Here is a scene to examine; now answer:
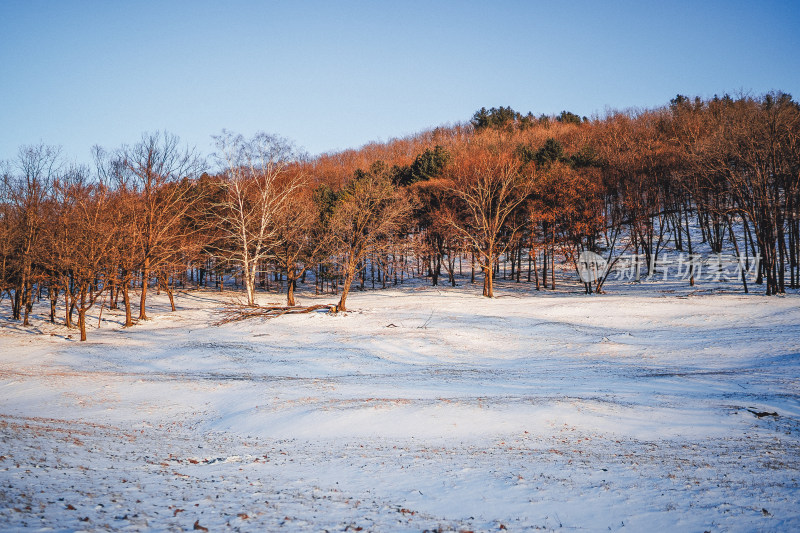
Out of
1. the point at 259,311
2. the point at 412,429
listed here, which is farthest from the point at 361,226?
the point at 412,429

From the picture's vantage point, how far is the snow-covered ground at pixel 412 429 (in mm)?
5230

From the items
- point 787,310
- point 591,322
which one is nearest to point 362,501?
point 591,322

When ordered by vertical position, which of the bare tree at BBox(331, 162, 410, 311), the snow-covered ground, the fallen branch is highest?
the bare tree at BBox(331, 162, 410, 311)

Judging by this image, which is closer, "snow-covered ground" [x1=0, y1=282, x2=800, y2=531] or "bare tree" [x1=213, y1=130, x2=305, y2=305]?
"snow-covered ground" [x1=0, y1=282, x2=800, y2=531]

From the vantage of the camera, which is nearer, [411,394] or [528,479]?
[528,479]

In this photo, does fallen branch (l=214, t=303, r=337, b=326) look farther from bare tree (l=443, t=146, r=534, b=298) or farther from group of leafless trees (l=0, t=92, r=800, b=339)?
bare tree (l=443, t=146, r=534, b=298)

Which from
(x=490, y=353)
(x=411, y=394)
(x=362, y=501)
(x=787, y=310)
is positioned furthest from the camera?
(x=787, y=310)

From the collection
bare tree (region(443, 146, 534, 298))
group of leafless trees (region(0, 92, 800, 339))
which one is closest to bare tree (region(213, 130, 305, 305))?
group of leafless trees (region(0, 92, 800, 339))

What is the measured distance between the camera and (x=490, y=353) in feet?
61.6

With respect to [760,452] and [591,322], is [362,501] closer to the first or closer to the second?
[760,452]

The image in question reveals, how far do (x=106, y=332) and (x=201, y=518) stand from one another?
25.7 meters

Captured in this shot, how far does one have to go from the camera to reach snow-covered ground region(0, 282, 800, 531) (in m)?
5.23

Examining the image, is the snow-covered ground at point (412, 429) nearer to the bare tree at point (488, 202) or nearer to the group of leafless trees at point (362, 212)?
the group of leafless trees at point (362, 212)

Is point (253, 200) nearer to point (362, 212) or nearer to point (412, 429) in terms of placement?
point (362, 212)
